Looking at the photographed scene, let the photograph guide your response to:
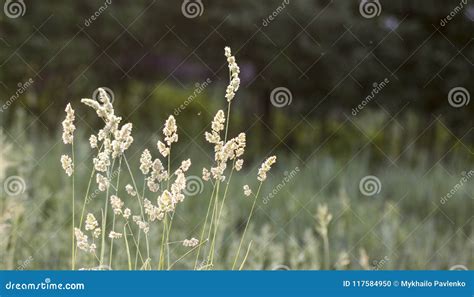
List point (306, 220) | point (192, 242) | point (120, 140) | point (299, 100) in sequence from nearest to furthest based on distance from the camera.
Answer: point (120, 140) < point (192, 242) < point (306, 220) < point (299, 100)

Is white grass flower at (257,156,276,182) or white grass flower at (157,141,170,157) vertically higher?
white grass flower at (257,156,276,182)

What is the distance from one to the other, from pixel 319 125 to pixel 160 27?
2.87 m

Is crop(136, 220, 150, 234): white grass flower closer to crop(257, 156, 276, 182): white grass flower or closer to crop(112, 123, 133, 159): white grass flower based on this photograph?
crop(112, 123, 133, 159): white grass flower

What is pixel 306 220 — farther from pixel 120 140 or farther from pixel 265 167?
pixel 120 140

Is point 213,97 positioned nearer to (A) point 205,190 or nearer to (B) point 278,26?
(B) point 278,26

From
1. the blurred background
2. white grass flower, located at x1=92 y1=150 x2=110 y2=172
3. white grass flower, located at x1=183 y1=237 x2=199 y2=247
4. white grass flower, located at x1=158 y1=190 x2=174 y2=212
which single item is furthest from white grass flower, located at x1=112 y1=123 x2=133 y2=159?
the blurred background

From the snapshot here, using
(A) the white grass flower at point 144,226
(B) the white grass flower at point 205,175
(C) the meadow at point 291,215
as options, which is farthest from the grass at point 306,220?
(B) the white grass flower at point 205,175

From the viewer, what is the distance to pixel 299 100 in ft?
30.0

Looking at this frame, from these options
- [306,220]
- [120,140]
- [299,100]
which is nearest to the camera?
[120,140]

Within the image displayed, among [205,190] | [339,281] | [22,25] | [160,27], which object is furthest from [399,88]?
[339,281]

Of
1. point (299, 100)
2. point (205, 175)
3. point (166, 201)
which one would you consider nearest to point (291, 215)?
point (299, 100)

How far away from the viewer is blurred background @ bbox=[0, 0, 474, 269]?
19.2 feet

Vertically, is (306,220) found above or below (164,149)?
below

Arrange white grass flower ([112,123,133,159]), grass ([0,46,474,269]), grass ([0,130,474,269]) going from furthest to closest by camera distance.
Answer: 1. grass ([0,130,474,269])
2. grass ([0,46,474,269])
3. white grass flower ([112,123,133,159])
